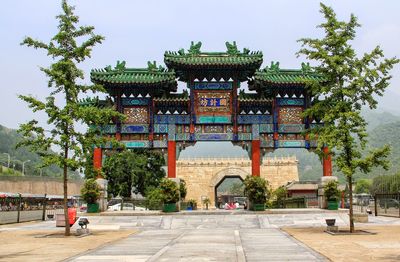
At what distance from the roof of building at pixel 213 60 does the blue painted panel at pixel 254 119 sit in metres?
2.99

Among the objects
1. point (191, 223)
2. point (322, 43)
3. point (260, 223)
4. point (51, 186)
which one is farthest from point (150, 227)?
point (51, 186)

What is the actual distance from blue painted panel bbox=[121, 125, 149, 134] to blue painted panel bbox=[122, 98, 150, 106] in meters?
1.56

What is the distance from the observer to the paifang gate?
32.3m

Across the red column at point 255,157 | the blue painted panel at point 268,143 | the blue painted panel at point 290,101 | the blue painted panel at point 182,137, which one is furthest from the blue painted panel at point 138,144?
the blue painted panel at point 290,101

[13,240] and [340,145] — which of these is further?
[340,145]

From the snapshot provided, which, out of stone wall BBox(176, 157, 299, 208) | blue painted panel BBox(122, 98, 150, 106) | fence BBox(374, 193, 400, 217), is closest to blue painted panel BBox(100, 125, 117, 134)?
blue painted panel BBox(122, 98, 150, 106)

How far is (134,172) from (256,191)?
2627cm

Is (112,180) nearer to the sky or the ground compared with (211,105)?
nearer to the ground

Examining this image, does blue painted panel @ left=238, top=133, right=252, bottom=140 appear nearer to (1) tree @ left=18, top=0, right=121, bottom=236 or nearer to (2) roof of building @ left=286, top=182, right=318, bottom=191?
(1) tree @ left=18, top=0, right=121, bottom=236

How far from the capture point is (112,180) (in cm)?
5478

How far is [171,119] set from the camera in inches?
1291

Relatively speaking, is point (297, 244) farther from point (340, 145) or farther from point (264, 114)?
point (264, 114)

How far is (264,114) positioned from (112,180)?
27.0m

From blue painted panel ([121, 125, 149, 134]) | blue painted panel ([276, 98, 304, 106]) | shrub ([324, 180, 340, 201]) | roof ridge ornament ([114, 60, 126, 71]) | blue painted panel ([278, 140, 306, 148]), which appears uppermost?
roof ridge ornament ([114, 60, 126, 71])
